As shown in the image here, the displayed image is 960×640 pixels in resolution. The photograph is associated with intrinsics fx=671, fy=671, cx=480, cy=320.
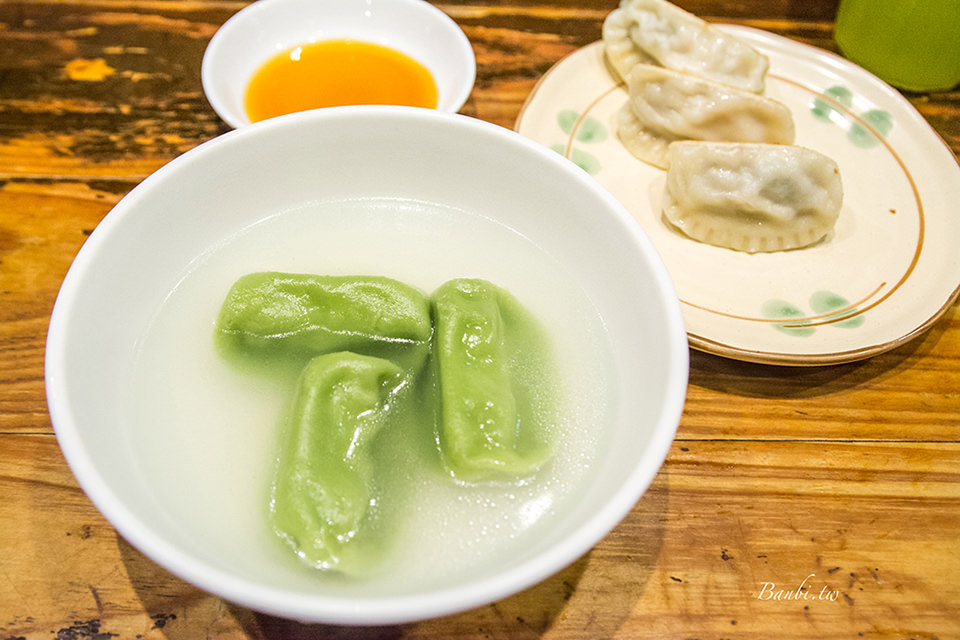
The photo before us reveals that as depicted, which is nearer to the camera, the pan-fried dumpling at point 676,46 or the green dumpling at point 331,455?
the green dumpling at point 331,455

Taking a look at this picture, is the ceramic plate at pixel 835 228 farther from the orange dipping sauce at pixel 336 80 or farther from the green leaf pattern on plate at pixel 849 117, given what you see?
the orange dipping sauce at pixel 336 80

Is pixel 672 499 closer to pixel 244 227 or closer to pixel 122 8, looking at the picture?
pixel 244 227

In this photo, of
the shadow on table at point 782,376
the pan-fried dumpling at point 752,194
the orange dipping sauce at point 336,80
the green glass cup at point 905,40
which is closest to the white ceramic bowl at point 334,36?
the orange dipping sauce at point 336,80

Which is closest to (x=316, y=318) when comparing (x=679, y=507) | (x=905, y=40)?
(x=679, y=507)

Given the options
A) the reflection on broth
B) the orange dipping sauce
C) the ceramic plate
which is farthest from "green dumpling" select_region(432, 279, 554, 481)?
the orange dipping sauce

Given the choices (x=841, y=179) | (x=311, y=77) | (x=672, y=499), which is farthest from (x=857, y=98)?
(x=311, y=77)

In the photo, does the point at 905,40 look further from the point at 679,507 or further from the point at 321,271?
the point at 321,271
